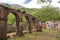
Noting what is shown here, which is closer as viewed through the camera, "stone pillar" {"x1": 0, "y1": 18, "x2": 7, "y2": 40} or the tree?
"stone pillar" {"x1": 0, "y1": 18, "x2": 7, "y2": 40}

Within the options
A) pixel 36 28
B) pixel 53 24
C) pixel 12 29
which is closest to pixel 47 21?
pixel 53 24

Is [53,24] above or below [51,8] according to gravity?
below

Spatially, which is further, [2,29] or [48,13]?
[48,13]

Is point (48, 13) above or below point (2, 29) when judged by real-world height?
above

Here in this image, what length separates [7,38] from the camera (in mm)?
19984

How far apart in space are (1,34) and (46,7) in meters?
36.4

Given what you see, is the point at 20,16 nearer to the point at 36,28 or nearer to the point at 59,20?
the point at 36,28

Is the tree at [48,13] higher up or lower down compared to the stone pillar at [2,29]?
higher up

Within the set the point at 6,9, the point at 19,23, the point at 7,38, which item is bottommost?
the point at 7,38

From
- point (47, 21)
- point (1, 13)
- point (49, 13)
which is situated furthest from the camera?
point (47, 21)

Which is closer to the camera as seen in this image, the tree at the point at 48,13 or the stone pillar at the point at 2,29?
the stone pillar at the point at 2,29

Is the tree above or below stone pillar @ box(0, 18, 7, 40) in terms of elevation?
above

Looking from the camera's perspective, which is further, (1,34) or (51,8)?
(51,8)

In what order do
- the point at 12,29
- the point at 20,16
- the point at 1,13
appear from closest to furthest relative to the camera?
the point at 1,13, the point at 20,16, the point at 12,29
